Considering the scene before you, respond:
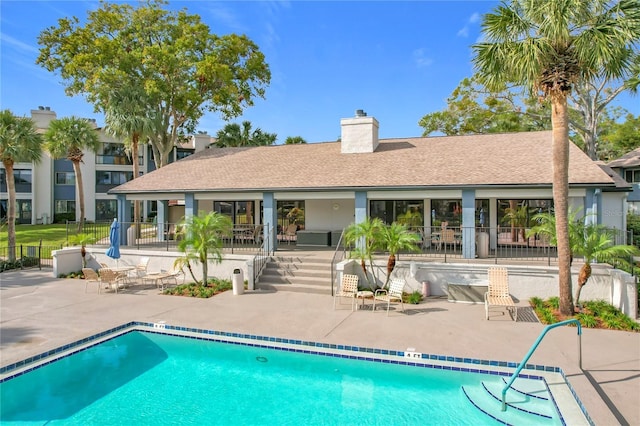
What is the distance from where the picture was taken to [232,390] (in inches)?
324

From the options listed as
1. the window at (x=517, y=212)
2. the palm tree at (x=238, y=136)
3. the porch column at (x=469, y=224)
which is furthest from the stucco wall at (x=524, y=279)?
the palm tree at (x=238, y=136)

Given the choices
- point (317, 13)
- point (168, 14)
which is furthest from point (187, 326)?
point (168, 14)

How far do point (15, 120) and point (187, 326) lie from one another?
716 inches

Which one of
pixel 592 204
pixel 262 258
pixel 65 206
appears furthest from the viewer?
pixel 65 206

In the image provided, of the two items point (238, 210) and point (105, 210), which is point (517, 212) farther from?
point (105, 210)

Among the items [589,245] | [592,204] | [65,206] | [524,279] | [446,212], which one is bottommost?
[524,279]

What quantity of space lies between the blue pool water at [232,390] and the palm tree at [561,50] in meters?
6.19

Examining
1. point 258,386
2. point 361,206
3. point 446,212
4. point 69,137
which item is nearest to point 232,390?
point 258,386

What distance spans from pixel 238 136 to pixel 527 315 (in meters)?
30.0

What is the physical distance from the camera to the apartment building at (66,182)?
4341 cm

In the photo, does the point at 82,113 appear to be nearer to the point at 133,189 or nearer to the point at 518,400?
the point at 133,189

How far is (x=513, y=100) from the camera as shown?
37.0 meters

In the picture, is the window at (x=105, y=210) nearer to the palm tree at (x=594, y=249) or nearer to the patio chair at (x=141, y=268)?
the patio chair at (x=141, y=268)

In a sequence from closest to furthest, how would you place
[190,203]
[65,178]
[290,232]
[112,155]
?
[190,203] < [290,232] < [65,178] < [112,155]
